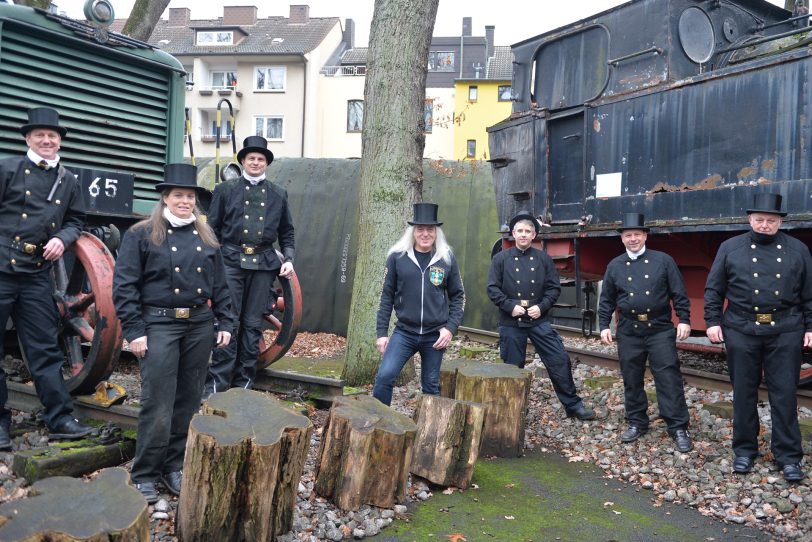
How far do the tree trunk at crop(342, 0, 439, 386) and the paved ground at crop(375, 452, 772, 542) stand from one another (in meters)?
2.18

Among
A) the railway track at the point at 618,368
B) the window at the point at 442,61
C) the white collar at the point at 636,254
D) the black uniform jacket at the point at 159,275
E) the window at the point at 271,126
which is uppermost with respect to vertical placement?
the window at the point at 442,61

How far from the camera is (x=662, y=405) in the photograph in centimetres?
564

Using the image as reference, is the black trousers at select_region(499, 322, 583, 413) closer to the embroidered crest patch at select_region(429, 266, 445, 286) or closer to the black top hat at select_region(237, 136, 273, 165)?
the embroidered crest patch at select_region(429, 266, 445, 286)

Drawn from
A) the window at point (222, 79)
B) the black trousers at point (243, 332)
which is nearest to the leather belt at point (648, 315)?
the black trousers at point (243, 332)

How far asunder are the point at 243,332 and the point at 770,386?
385cm

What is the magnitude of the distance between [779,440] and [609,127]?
12.3ft

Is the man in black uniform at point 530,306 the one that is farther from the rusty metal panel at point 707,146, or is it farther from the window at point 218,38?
the window at point 218,38

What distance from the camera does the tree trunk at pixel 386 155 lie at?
22.7 ft

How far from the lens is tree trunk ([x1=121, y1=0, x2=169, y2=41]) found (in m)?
11.0

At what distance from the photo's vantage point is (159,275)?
156 inches

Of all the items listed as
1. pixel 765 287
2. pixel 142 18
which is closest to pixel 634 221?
pixel 765 287

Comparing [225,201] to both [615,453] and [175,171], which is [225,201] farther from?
[615,453]

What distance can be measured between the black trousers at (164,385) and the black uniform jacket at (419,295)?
1.57 m

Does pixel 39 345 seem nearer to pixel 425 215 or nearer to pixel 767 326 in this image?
pixel 425 215
